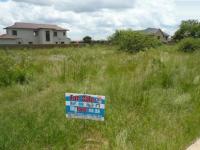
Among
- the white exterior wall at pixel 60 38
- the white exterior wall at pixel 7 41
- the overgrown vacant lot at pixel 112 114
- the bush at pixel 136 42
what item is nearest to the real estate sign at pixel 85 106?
the overgrown vacant lot at pixel 112 114

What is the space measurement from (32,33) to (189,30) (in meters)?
26.9

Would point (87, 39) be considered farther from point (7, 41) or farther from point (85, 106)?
point (85, 106)

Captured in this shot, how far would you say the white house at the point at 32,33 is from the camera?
152 feet

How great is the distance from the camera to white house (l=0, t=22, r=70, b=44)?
4647 cm

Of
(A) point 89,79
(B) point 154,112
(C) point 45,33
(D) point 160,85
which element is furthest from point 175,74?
(C) point 45,33

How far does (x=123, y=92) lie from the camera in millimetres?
5969

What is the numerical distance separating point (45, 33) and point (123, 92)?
43.3 m

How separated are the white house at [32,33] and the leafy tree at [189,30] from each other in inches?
856

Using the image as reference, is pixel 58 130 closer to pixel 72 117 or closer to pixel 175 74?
pixel 72 117

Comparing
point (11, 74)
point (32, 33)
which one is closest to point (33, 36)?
point (32, 33)

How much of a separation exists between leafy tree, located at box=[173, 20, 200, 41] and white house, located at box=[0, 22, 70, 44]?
21.7m

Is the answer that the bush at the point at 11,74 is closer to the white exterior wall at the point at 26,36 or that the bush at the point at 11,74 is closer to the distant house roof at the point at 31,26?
the white exterior wall at the point at 26,36

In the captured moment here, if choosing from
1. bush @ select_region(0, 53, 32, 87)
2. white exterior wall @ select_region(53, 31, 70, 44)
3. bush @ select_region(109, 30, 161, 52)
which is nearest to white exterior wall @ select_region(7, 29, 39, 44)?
white exterior wall @ select_region(53, 31, 70, 44)

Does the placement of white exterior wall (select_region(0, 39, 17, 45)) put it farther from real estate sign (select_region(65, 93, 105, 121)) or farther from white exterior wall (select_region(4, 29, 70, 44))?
real estate sign (select_region(65, 93, 105, 121))
